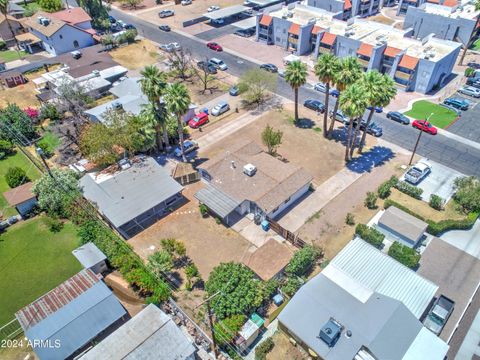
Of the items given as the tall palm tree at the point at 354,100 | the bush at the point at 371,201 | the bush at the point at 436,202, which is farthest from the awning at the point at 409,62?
the bush at the point at 371,201

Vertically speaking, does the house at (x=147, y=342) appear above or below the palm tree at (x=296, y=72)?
below

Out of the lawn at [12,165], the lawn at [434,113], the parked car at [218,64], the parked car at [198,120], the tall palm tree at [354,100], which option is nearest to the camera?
the tall palm tree at [354,100]

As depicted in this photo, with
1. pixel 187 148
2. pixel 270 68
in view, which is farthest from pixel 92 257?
pixel 270 68

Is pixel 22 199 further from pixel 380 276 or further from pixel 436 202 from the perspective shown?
pixel 436 202

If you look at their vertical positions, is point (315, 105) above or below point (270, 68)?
below

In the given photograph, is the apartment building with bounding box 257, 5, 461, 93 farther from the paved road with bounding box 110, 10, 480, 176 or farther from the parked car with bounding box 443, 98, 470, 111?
the paved road with bounding box 110, 10, 480, 176

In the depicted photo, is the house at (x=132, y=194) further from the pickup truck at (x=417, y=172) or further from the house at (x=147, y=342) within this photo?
the pickup truck at (x=417, y=172)
